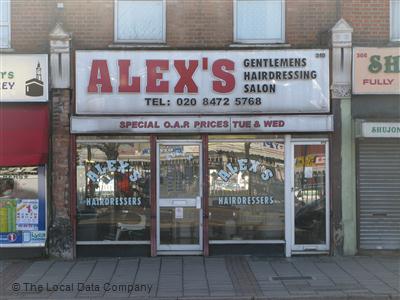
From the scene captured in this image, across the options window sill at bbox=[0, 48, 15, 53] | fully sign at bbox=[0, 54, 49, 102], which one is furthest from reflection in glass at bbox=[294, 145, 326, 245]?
window sill at bbox=[0, 48, 15, 53]

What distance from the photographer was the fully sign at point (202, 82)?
1038 centimetres

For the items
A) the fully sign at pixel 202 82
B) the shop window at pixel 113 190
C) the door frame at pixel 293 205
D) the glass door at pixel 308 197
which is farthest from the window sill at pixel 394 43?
the shop window at pixel 113 190

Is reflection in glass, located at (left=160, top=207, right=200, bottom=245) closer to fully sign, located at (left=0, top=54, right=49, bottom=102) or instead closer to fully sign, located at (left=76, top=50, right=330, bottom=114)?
fully sign, located at (left=76, top=50, right=330, bottom=114)

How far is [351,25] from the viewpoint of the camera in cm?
1055

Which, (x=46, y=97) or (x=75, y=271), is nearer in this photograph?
(x=75, y=271)

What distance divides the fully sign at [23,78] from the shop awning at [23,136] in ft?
0.82

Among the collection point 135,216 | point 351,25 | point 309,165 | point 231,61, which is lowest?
point 135,216

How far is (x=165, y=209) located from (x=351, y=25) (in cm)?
495

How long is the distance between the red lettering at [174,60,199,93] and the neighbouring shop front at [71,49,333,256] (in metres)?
0.02

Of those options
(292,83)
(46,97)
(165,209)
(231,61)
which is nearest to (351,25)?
(292,83)

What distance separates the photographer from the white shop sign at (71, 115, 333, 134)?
1027 centimetres

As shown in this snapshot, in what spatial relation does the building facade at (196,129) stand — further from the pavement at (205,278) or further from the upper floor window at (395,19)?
the pavement at (205,278)

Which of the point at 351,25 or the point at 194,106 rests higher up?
the point at 351,25

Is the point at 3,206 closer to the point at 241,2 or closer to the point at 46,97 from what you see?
the point at 46,97
